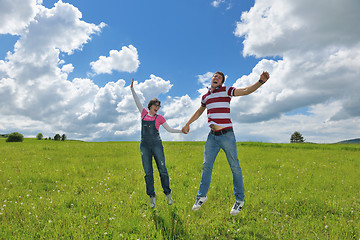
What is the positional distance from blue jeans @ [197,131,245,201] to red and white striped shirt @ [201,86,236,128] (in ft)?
1.12

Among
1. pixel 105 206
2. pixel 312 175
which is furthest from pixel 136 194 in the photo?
pixel 312 175

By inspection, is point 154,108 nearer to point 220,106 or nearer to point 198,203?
point 220,106

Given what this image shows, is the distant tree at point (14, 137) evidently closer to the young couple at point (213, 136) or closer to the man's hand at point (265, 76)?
the young couple at point (213, 136)

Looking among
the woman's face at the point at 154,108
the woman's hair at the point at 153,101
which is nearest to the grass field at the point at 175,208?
the woman's face at the point at 154,108

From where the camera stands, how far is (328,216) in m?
6.18

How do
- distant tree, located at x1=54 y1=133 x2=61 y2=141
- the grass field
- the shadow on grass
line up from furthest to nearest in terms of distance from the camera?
1. distant tree, located at x1=54 y1=133 x2=61 y2=141
2. the grass field
3. the shadow on grass

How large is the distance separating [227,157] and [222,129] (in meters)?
0.77

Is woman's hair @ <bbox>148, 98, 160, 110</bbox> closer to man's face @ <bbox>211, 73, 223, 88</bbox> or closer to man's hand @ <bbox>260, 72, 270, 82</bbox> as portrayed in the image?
man's face @ <bbox>211, 73, 223, 88</bbox>

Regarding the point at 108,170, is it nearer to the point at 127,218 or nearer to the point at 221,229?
the point at 127,218

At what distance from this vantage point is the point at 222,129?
5.52m

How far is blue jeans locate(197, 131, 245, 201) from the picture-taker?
5.48 m

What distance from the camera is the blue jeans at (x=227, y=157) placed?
5480 millimetres

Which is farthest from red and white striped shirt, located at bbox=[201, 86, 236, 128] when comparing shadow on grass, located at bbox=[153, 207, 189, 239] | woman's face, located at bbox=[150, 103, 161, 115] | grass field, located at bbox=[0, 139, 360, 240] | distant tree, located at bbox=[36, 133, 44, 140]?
distant tree, located at bbox=[36, 133, 44, 140]

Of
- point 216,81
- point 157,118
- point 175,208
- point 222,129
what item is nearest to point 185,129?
point 157,118
